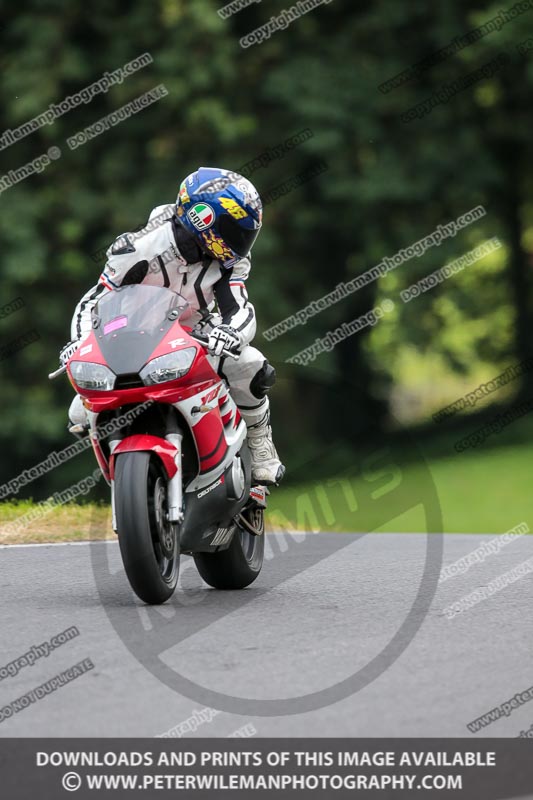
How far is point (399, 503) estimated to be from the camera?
2075 cm

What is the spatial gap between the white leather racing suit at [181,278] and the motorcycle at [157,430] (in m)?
0.15

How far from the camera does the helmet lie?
6.37 meters

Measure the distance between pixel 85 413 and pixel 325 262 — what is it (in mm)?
15402

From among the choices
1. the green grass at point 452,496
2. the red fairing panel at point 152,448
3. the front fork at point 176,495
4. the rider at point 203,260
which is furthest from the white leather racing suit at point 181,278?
the green grass at point 452,496

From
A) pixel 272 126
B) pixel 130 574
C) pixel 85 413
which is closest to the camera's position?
pixel 130 574

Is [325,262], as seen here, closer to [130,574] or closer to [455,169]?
[455,169]

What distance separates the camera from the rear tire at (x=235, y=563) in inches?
273

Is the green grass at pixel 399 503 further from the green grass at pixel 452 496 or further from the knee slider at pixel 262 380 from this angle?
the knee slider at pixel 262 380

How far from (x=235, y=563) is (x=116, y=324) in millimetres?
1546

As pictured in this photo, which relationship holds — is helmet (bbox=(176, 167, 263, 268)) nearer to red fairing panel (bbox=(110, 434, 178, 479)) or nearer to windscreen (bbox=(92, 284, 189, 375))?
windscreen (bbox=(92, 284, 189, 375))

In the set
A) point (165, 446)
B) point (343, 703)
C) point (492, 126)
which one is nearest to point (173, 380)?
point (165, 446)

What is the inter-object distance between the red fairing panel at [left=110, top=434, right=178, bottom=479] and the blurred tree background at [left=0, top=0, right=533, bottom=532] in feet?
40.4

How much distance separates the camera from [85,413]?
247 inches

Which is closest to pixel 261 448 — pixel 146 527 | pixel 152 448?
pixel 152 448
